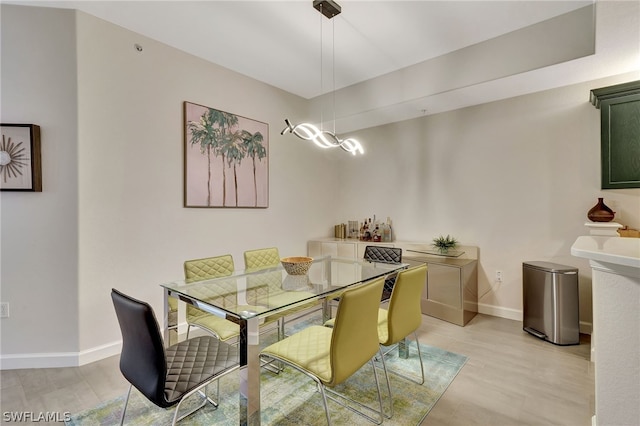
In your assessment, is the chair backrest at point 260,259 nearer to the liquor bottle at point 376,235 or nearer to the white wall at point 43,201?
the white wall at point 43,201

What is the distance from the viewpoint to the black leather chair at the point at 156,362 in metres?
1.31

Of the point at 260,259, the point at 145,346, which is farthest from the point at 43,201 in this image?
the point at 145,346

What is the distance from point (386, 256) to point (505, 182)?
5.33 feet

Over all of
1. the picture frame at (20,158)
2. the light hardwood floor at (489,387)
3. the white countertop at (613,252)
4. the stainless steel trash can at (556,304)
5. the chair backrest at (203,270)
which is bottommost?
the light hardwood floor at (489,387)

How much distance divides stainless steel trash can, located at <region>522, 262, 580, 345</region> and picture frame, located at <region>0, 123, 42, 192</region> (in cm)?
447

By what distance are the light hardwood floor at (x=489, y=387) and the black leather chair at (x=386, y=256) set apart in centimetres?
64

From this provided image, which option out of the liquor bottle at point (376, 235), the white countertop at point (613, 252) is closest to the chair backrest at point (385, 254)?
the liquor bottle at point (376, 235)

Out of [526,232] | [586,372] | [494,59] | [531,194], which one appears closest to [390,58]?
[494,59]

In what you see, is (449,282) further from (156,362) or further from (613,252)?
(156,362)

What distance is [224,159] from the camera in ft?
11.2

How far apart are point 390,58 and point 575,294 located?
290 cm

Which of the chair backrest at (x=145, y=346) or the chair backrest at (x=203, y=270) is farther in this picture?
the chair backrest at (x=203, y=270)

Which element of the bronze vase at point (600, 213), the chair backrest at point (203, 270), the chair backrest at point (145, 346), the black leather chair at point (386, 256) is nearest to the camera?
the chair backrest at point (145, 346)

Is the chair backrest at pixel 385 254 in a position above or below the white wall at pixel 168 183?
below
